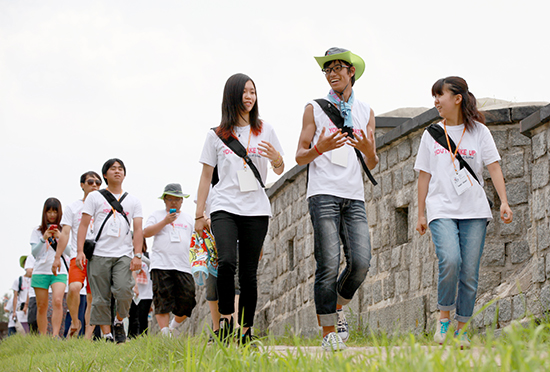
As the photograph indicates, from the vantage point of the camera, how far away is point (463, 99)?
461cm

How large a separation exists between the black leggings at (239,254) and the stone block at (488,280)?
227cm

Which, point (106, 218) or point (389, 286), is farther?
point (389, 286)

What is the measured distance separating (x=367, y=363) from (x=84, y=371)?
192 centimetres

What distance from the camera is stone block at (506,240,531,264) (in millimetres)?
5848

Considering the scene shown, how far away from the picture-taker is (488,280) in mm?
5898

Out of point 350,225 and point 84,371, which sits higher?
point 350,225

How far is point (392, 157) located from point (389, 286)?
131 cm

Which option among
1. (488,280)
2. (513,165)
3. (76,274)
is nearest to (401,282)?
(488,280)

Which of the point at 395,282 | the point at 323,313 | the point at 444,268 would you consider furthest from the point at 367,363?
the point at 395,282

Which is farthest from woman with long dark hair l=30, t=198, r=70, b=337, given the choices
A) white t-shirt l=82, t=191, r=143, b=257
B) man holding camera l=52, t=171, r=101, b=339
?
white t-shirt l=82, t=191, r=143, b=257

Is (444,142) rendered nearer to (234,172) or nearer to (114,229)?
(234,172)

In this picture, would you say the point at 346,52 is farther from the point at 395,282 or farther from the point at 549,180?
the point at 395,282

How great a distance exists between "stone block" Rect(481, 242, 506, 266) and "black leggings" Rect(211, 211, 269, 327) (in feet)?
7.51

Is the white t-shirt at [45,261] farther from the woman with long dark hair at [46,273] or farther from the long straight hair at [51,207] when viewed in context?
the long straight hair at [51,207]
